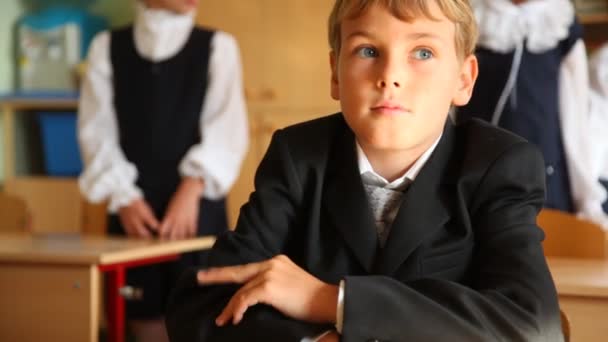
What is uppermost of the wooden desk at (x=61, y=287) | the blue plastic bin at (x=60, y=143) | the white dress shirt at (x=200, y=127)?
the white dress shirt at (x=200, y=127)

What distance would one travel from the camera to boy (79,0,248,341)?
2549mm

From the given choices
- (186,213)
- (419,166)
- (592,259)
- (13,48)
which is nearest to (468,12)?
(419,166)

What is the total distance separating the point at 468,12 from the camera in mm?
1115

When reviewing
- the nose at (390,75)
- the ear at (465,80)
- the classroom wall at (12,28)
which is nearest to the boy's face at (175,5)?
the ear at (465,80)

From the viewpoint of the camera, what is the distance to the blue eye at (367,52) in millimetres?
1056

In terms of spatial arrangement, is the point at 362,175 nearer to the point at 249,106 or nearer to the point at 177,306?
the point at 177,306

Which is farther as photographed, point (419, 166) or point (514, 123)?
point (514, 123)

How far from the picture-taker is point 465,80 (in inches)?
46.3

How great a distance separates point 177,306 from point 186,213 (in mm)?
1443

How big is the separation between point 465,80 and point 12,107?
339 cm

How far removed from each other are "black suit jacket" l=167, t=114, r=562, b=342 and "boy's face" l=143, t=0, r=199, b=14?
153 cm

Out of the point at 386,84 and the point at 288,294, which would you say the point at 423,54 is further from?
the point at 288,294

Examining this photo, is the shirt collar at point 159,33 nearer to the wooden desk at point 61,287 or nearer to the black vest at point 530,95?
the wooden desk at point 61,287

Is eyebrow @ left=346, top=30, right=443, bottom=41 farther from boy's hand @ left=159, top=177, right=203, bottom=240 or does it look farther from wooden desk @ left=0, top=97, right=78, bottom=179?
wooden desk @ left=0, top=97, right=78, bottom=179
